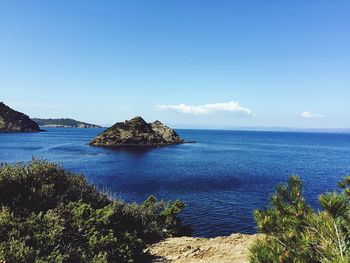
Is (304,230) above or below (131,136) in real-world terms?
above

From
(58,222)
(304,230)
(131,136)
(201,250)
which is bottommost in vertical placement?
(201,250)

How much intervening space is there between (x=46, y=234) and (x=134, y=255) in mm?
3165

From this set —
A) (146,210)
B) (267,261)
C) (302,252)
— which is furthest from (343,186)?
(146,210)

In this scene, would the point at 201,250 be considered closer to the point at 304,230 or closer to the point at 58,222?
the point at 58,222

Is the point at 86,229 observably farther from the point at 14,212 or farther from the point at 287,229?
the point at 287,229

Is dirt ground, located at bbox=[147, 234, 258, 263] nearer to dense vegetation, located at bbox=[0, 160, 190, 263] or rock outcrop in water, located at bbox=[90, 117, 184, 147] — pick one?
dense vegetation, located at bbox=[0, 160, 190, 263]

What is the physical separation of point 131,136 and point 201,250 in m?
119

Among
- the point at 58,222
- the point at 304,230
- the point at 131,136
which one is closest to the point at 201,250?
the point at 58,222

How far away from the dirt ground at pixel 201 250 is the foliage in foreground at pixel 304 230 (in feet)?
16.0

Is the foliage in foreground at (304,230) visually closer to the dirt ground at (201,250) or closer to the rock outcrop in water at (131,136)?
the dirt ground at (201,250)

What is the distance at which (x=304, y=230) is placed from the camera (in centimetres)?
606

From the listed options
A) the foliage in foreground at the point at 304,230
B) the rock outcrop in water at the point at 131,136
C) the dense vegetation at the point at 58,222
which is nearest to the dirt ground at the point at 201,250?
the dense vegetation at the point at 58,222

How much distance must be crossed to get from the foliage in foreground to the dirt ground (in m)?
4.86

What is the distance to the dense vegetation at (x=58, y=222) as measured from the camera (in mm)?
9398
